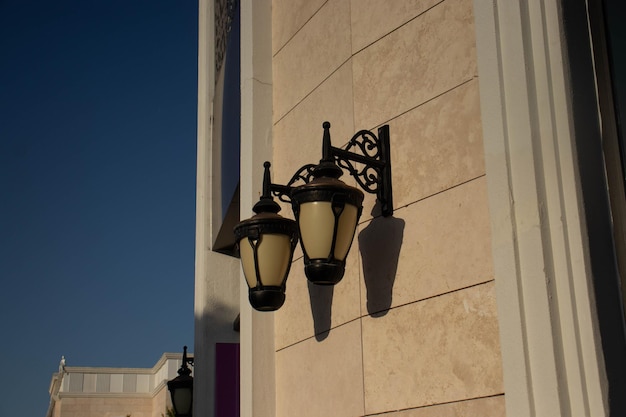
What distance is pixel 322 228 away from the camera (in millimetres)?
4957

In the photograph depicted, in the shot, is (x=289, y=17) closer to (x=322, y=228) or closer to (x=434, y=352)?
(x=322, y=228)

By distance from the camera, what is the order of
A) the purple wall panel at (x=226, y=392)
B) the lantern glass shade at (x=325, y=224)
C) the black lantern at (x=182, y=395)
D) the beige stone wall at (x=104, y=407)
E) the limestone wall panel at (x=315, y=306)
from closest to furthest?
the lantern glass shade at (x=325, y=224), the limestone wall panel at (x=315, y=306), the purple wall panel at (x=226, y=392), the black lantern at (x=182, y=395), the beige stone wall at (x=104, y=407)

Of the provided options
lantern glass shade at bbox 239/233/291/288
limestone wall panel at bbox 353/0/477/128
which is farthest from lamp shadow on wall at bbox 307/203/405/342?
limestone wall panel at bbox 353/0/477/128

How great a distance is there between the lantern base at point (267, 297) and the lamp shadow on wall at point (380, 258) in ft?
1.75

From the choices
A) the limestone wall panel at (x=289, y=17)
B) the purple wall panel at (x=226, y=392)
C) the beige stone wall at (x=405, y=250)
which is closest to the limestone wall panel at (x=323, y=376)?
the beige stone wall at (x=405, y=250)

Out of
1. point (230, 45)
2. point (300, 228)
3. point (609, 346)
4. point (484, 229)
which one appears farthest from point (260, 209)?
point (230, 45)

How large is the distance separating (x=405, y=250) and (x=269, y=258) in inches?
31.5

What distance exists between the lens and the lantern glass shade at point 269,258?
5.35m

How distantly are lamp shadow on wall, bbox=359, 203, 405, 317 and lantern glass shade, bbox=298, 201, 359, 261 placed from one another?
0.37m

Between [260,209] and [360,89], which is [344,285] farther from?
[360,89]

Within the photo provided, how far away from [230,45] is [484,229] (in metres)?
6.48

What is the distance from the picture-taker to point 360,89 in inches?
233

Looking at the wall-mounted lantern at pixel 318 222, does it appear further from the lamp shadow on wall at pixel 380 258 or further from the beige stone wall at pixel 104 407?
the beige stone wall at pixel 104 407

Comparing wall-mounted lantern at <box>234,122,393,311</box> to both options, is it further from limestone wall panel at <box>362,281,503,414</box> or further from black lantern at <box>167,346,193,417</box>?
black lantern at <box>167,346,193,417</box>
